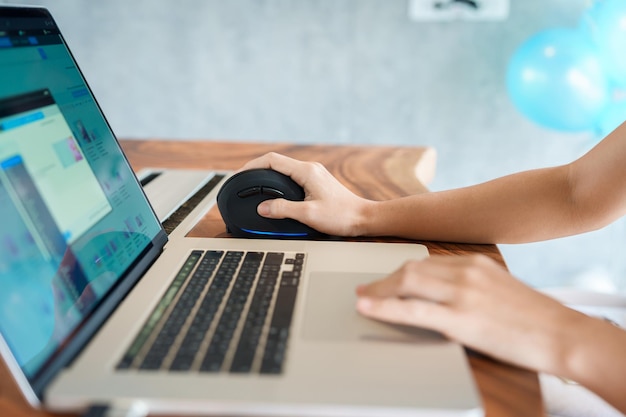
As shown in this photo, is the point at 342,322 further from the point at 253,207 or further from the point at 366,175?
the point at 366,175

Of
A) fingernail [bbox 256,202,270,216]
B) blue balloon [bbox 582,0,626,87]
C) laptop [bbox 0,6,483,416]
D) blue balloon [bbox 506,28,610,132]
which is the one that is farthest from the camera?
blue balloon [bbox 506,28,610,132]

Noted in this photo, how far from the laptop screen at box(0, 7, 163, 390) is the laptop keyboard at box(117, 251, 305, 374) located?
0.22ft

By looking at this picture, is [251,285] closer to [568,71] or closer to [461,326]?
[461,326]

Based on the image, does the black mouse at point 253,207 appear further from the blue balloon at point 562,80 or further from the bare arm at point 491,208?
the blue balloon at point 562,80

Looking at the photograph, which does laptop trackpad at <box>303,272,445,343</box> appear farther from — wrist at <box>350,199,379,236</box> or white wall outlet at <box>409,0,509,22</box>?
white wall outlet at <box>409,0,509,22</box>

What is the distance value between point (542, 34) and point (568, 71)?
218 millimetres

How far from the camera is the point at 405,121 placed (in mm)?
2617

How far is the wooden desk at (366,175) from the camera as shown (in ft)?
1.55

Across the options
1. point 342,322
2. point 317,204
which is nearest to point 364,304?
point 342,322

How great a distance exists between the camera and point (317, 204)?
814 millimetres

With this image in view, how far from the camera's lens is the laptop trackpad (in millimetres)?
517

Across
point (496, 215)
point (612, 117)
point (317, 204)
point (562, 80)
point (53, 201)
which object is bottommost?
point (612, 117)

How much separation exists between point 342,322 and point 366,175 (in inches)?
25.4

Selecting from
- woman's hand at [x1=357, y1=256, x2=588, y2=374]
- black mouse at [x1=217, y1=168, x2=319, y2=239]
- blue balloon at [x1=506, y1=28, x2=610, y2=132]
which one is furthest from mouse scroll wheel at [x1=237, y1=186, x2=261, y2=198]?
blue balloon at [x1=506, y1=28, x2=610, y2=132]
